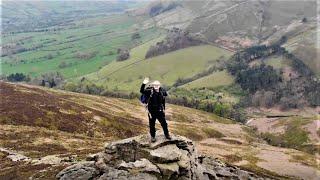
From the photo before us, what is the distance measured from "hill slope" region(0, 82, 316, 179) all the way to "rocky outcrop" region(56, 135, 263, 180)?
584cm

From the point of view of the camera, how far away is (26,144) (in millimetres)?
75438

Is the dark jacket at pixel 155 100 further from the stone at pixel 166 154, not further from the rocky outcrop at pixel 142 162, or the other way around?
the stone at pixel 166 154

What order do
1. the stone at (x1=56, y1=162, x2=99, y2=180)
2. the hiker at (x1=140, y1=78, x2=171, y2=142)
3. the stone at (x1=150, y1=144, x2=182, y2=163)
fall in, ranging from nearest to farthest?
the stone at (x1=150, y1=144, x2=182, y2=163) → the stone at (x1=56, y1=162, x2=99, y2=180) → the hiker at (x1=140, y1=78, x2=171, y2=142)

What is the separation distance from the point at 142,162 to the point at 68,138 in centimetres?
4307

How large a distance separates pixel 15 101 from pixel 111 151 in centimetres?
6252

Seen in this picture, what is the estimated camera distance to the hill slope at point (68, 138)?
63156mm

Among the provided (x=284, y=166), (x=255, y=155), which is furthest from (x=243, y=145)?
(x=284, y=166)

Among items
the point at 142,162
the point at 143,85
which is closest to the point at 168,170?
the point at 142,162

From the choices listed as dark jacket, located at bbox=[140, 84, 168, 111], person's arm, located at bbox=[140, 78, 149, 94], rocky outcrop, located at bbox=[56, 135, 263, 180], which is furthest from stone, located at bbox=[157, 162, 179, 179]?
person's arm, located at bbox=[140, 78, 149, 94]

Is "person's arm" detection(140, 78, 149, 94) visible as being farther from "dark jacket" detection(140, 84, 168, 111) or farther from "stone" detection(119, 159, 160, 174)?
"stone" detection(119, 159, 160, 174)

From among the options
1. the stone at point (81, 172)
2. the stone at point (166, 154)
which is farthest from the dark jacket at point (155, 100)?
the stone at point (81, 172)

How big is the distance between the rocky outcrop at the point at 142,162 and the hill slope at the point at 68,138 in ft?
19.2

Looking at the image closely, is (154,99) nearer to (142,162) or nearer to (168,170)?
(142,162)

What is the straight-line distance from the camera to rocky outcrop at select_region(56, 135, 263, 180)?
45.1 m
